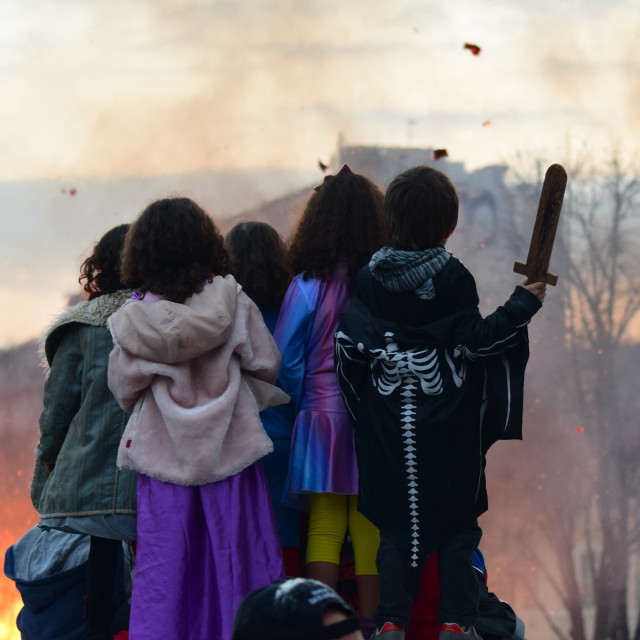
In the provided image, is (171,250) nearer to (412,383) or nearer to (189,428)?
(189,428)

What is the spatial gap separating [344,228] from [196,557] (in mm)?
1091

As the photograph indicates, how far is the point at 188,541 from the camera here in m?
2.46

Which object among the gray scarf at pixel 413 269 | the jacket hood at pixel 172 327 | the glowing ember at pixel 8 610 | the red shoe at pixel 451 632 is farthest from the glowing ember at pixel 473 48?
the glowing ember at pixel 8 610

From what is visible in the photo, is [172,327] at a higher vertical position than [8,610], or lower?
higher

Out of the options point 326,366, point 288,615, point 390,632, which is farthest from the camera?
point 326,366

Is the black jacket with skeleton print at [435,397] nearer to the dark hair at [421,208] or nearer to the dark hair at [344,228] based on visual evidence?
the dark hair at [421,208]

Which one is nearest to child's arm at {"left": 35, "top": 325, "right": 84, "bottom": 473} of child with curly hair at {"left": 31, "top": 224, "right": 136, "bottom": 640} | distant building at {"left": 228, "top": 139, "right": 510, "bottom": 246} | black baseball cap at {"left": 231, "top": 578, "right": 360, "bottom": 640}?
child with curly hair at {"left": 31, "top": 224, "right": 136, "bottom": 640}

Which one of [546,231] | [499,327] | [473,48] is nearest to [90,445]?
[499,327]

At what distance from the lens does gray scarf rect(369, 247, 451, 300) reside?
232 centimetres

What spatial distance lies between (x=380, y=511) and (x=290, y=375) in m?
0.59

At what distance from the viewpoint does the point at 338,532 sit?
265cm

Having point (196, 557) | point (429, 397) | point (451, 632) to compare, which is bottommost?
point (451, 632)

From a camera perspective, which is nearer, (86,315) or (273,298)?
(86,315)

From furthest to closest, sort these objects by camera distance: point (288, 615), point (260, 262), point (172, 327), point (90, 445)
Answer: point (260, 262) < point (90, 445) < point (172, 327) < point (288, 615)
